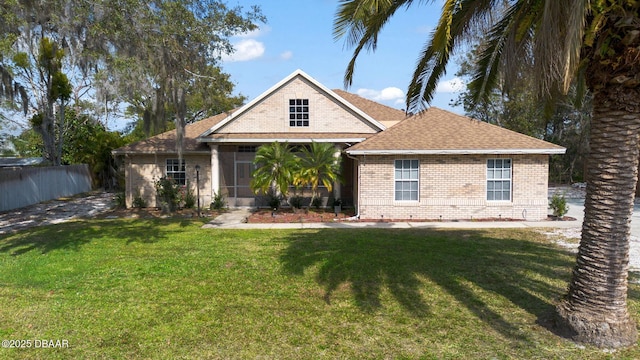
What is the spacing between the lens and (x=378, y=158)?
16.1 m

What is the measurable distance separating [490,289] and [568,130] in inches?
1346

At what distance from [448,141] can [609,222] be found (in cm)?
1121

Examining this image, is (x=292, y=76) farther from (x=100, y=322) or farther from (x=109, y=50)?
(x=100, y=322)

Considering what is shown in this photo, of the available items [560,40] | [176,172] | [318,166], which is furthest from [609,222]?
[176,172]

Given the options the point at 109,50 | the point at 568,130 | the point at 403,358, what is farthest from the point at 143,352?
the point at 568,130

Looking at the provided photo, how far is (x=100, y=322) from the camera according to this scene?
631 centimetres

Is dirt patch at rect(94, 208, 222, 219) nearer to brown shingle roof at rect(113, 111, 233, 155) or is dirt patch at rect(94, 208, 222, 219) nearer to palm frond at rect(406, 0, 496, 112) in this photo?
brown shingle roof at rect(113, 111, 233, 155)

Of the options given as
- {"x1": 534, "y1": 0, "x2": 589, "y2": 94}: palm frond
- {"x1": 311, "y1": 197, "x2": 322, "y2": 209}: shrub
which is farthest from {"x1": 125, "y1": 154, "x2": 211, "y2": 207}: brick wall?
{"x1": 534, "y1": 0, "x2": 589, "y2": 94}: palm frond

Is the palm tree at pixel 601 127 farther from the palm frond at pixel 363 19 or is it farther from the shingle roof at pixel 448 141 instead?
the shingle roof at pixel 448 141

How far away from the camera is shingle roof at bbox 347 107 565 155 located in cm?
1566

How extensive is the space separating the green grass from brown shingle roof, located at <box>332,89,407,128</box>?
1154cm

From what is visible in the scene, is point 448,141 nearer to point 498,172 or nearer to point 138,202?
point 498,172

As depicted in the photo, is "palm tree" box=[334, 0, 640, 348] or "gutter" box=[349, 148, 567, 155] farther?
"gutter" box=[349, 148, 567, 155]

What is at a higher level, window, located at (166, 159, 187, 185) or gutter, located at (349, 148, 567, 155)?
gutter, located at (349, 148, 567, 155)
